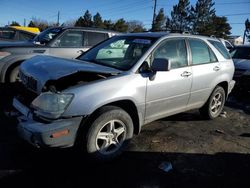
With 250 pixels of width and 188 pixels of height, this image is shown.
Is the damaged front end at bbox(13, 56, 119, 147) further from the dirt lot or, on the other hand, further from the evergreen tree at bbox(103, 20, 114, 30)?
the evergreen tree at bbox(103, 20, 114, 30)

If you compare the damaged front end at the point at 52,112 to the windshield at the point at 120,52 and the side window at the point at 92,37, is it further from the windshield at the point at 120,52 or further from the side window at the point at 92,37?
the side window at the point at 92,37

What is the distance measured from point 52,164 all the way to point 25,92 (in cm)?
114

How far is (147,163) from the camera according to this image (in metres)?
4.30

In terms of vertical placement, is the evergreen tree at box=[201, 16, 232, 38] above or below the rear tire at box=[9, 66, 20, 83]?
above

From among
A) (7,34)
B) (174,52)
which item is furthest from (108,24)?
(174,52)

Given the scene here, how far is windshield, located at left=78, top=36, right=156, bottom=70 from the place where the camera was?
187 inches

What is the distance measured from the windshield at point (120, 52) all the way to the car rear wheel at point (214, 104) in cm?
203

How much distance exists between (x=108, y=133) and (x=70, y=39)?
5.02 m

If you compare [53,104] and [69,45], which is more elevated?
[69,45]

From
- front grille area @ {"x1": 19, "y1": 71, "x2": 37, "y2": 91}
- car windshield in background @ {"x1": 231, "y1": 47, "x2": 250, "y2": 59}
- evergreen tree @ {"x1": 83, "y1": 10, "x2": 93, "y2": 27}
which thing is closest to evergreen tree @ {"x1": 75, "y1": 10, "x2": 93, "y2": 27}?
evergreen tree @ {"x1": 83, "y1": 10, "x2": 93, "y2": 27}

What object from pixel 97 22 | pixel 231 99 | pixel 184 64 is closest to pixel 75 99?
pixel 184 64

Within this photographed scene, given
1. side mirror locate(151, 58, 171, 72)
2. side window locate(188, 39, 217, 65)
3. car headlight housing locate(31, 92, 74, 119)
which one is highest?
side window locate(188, 39, 217, 65)

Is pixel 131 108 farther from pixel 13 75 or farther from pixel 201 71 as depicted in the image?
pixel 13 75

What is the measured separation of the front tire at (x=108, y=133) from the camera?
3980 mm
